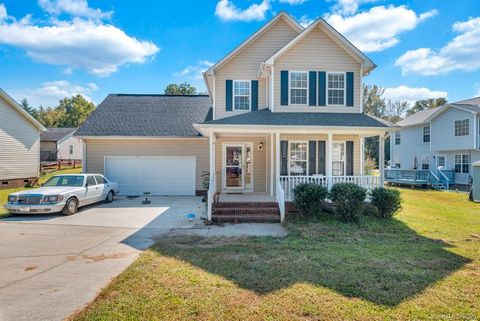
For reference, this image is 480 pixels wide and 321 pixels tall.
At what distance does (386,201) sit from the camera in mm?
9547

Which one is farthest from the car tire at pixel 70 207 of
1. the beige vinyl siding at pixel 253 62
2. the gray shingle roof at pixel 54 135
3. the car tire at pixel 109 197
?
the gray shingle roof at pixel 54 135

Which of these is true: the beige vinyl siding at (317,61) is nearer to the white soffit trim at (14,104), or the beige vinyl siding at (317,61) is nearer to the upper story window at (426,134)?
the white soffit trim at (14,104)

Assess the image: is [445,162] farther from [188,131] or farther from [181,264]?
[181,264]

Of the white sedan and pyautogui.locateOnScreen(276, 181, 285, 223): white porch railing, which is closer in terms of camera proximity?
pyautogui.locateOnScreen(276, 181, 285, 223): white porch railing

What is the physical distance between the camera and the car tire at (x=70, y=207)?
10477 millimetres

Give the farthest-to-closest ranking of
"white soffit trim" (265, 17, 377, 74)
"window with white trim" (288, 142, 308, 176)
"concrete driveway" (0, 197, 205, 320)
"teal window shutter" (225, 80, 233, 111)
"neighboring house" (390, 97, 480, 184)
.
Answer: "neighboring house" (390, 97, 480, 184)
"teal window shutter" (225, 80, 233, 111)
"window with white trim" (288, 142, 308, 176)
"white soffit trim" (265, 17, 377, 74)
"concrete driveway" (0, 197, 205, 320)

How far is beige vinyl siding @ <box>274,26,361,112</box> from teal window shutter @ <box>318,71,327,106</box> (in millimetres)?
181

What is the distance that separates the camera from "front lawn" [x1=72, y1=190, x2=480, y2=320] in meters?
3.79

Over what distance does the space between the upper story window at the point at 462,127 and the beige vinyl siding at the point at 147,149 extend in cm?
2108

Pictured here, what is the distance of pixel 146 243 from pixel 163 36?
1310cm

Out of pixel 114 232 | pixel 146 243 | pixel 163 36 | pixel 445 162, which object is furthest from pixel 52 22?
pixel 445 162

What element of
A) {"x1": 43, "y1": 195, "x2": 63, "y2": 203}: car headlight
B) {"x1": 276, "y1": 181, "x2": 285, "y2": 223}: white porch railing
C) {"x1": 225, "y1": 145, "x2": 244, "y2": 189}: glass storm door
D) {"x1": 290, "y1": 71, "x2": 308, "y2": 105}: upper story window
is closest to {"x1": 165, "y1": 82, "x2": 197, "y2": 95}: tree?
{"x1": 225, "y1": 145, "x2": 244, "y2": 189}: glass storm door

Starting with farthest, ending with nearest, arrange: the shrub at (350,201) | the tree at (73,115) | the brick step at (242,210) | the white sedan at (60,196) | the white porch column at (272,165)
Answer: the tree at (73,115) < the white porch column at (272,165) < the white sedan at (60,196) < the brick step at (242,210) < the shrub at (350,201)

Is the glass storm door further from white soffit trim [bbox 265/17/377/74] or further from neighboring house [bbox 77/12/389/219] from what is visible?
white soffit trim [bbox 265/17/377/74]
